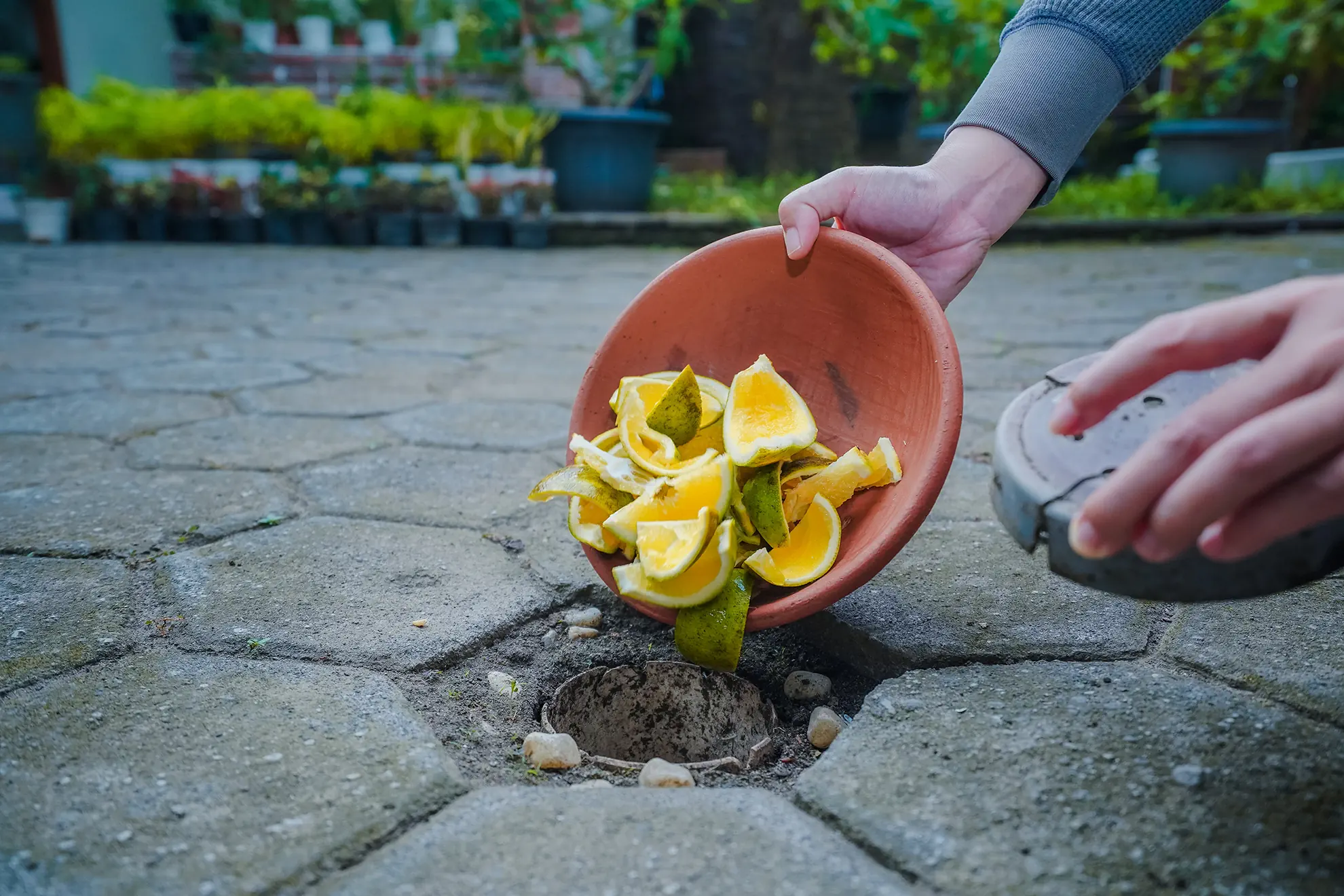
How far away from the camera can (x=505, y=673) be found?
1.03m

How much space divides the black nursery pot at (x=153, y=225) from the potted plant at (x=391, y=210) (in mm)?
1189

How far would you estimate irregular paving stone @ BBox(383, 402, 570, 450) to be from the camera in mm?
1763

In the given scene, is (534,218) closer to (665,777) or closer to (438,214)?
(438,214)

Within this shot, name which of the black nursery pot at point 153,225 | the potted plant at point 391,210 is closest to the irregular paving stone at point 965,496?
the potted plant at point 391,210

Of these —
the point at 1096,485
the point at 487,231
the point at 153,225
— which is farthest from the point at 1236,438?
the point at 153,225

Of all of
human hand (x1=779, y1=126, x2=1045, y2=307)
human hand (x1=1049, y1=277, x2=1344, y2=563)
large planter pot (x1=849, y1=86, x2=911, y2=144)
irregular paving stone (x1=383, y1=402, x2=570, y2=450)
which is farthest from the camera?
large planter pot (x1=849, y1=86, x2=911, y2=144)

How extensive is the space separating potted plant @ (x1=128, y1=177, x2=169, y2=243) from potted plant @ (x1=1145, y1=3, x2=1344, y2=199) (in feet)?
18.6

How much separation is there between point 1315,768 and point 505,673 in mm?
714

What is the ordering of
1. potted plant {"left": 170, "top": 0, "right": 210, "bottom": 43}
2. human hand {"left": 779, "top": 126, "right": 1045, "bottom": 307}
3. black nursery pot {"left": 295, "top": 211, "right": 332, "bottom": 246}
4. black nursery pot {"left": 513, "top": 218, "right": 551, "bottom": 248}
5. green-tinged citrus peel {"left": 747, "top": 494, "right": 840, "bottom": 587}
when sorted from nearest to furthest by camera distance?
1. green-tinged citrus peel {"left": 747, "top": 494, "right": 840, "bottom": 587}
2. human hand {"left": 779, "top": 126, "right": 1045, "bottom": 307}
3. black nursery pot {"left": 513, "top": 218, "right": 551, "bottom": 248}
4. black nursery pot {"left": 295, "top": 211, "right": 332, "bottom": 246}
5. potted plant {"left": 170, "top": 0, "right": 210, "bottom": 43}

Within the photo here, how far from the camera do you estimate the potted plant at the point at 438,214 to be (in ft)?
17.8

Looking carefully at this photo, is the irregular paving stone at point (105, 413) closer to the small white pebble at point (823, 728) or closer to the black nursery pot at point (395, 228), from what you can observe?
the small white pebble at point (823, 728)

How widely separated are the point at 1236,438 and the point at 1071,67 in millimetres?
747

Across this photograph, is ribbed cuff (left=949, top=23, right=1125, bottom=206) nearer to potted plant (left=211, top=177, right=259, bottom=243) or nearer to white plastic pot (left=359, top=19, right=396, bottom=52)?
potted plant (left=211, top=177, right=259, bottom=243)

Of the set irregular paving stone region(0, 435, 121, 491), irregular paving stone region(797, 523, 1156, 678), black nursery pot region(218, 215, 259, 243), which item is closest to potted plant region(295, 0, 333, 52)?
black nursery pot region(218, 215, 259, 243)
